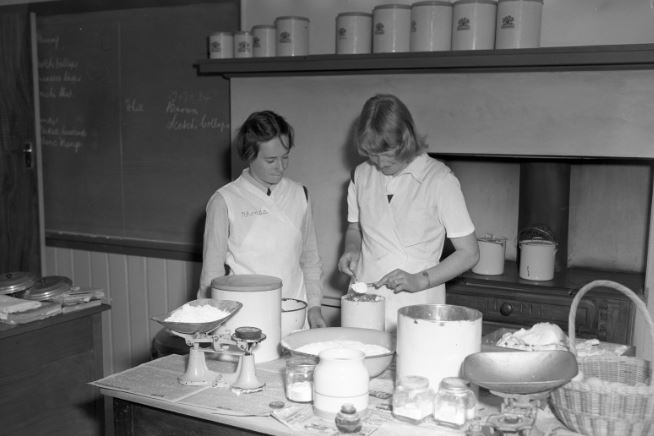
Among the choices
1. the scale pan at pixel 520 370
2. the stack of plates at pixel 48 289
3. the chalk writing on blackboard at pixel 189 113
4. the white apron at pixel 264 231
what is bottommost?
the stack of plates at pixel 48 289

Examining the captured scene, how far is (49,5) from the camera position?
416cm

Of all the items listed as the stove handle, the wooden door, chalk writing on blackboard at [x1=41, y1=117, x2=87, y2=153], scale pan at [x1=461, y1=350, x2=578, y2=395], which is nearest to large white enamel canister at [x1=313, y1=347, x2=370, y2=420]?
scale pan at [x1=461, y1=350, x2=578, y2=395]

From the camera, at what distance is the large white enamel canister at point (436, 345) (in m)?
1.67

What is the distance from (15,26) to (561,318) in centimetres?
333

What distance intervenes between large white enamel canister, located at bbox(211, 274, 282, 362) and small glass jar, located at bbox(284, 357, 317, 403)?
0.26 metres

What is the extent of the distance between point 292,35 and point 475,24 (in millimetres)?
824

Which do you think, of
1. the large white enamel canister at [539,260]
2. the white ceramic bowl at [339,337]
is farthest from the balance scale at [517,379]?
the large white enamel canister at [539,260]

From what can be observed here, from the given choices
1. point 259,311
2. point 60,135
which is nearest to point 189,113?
point 60,135

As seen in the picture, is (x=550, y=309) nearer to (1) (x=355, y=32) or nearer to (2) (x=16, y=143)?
(1) (x=355, y=32)

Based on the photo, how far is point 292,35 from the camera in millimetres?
3248

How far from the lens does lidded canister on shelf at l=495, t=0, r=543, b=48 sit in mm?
2783

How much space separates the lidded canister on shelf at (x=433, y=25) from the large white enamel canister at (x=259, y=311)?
1359mm

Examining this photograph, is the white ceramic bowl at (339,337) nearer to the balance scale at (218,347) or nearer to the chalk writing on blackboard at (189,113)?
the balance scale at (218,347)

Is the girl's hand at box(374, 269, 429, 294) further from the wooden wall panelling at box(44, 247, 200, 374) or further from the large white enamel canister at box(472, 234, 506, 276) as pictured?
the wooden wall panelling at box(44, 247, 200, 374)
